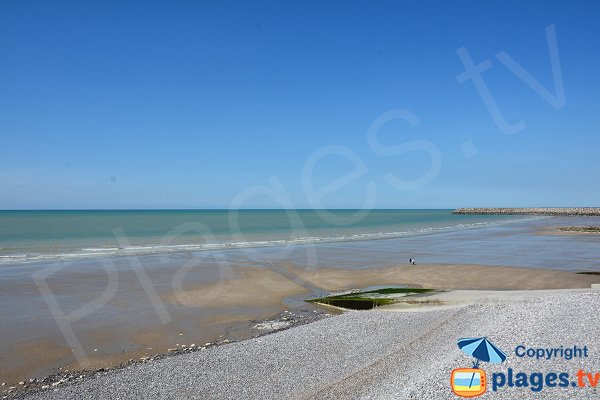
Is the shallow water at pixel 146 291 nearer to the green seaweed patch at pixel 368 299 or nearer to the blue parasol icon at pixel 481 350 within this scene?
the green seaweed patch at pixel 368 299

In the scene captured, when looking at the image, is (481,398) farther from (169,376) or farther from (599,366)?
(169,376)

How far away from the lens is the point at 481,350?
7.81 metres

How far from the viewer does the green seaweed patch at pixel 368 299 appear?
13.9 metres

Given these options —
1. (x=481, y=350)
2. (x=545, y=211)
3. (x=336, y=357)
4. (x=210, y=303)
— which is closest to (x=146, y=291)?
(x=210, y=303)

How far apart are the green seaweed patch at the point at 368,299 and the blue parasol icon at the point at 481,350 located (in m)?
5.30

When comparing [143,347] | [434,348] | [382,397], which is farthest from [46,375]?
[434,348]

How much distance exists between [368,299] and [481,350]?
661 centimetres

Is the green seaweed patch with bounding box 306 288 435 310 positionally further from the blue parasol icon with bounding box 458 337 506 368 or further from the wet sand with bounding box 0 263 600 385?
the blue parasol icon with bounding box 458 337 506 368

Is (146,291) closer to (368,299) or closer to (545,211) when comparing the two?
(368,299)

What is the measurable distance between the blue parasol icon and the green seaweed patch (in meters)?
5.30

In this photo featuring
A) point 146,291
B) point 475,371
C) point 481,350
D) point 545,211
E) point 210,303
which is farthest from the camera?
point 545,211

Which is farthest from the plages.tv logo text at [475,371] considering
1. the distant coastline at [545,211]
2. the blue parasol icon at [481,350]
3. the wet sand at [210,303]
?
the distant coastline at [545,211]

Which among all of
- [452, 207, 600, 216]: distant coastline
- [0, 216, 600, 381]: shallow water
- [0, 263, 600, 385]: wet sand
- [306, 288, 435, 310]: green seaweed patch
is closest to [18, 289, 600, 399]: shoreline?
[0, 263, 600, 385]: wet sand

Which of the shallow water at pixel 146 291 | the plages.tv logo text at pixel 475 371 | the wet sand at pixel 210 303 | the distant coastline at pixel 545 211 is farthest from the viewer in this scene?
the distant coastline at pixel 545 211
